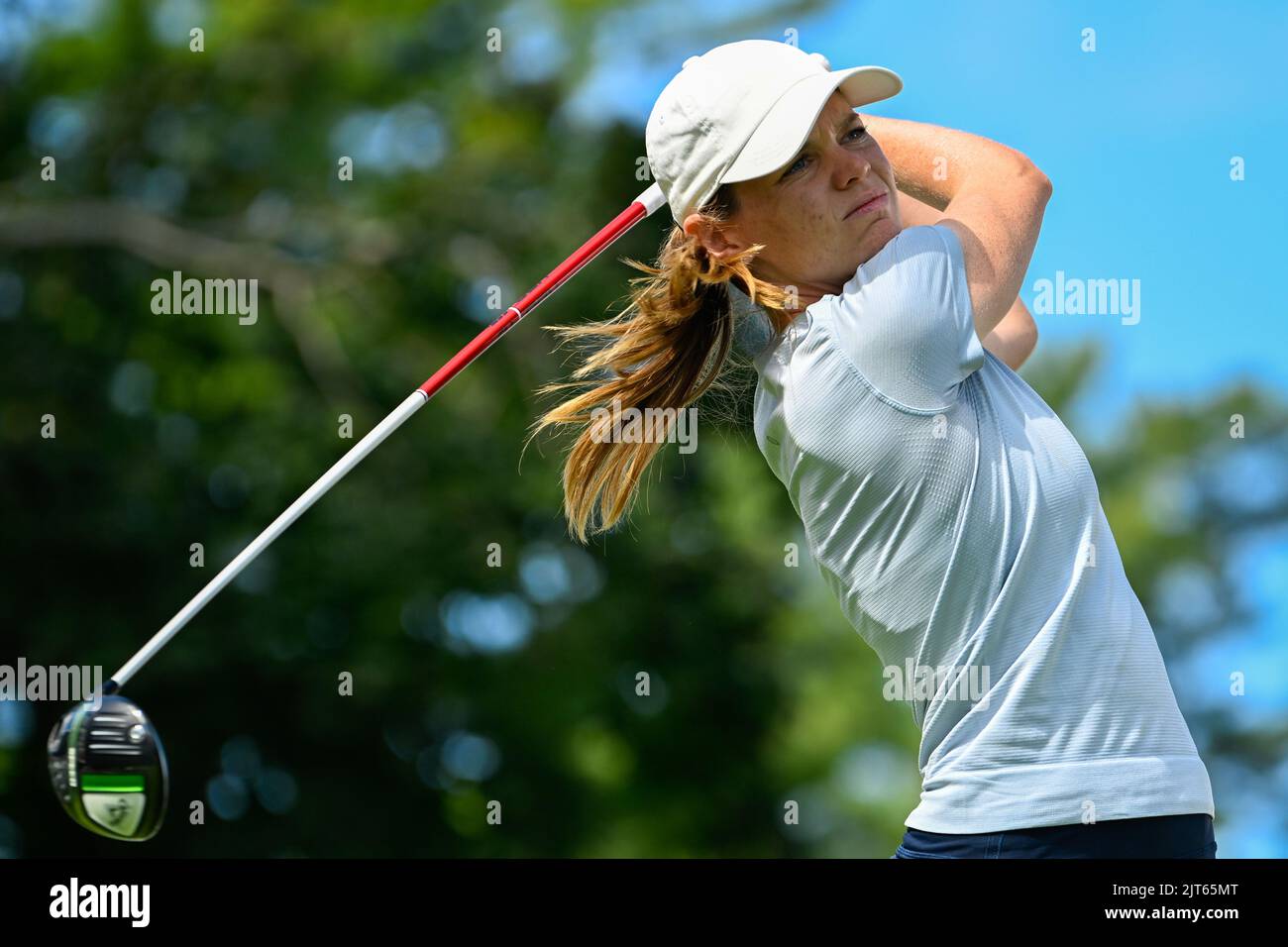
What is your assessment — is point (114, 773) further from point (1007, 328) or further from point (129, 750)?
point (1007, 328)

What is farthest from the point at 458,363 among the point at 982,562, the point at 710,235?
the point at 982,562

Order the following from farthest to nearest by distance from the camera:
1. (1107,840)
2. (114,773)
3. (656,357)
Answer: (114,773)
(656,357)
(1107,840)

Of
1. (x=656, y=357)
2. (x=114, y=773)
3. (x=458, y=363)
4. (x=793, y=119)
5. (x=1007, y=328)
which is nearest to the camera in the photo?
(x=793, y=119)

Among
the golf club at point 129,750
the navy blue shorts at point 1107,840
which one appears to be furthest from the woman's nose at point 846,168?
the navy blue shorts at point 1107,840

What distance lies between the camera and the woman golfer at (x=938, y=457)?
2291 millimetres

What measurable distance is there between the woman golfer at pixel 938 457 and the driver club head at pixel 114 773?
1253mm

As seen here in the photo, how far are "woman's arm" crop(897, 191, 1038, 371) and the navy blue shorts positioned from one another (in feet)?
2.50

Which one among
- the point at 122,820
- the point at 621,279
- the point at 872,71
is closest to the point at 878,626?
the point at 872,71

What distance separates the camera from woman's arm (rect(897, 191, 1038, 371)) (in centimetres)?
277

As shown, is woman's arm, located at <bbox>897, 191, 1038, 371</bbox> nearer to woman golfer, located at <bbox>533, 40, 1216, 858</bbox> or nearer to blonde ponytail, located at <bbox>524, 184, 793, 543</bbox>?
woman golfer, located at <bbox>533, 40, 1216, 858</bbox>

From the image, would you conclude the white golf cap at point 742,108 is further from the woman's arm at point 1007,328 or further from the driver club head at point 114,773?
the driver club head at point 114,773

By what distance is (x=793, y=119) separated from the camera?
2.39m

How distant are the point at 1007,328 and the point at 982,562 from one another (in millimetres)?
603

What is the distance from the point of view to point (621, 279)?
13055mm
